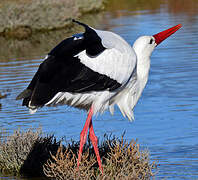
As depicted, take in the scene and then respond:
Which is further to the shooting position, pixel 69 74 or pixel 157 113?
pixel 157 113

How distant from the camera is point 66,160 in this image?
23.2 feet

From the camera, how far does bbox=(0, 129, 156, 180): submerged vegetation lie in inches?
278

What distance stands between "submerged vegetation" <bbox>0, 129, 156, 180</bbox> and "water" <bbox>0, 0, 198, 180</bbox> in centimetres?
50

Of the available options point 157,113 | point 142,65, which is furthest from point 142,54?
point 157,113

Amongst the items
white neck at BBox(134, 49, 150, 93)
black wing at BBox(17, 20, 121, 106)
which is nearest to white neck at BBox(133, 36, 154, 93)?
white neck at BBox(134, 49, 150, 93)

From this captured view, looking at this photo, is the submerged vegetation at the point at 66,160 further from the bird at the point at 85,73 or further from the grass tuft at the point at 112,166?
the bird at the point at 85,73

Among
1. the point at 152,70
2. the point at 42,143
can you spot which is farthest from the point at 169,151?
the point at 152,70

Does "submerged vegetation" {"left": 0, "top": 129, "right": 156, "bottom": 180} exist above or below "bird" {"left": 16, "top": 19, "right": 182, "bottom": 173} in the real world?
below

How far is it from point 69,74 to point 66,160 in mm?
1111

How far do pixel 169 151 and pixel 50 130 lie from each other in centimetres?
236

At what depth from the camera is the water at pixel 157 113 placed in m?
8.41

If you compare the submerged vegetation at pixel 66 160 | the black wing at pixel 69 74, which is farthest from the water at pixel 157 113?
the black wing at pixel 69 74

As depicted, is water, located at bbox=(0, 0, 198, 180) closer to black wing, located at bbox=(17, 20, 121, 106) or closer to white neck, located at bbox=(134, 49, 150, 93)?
white neck, located at bbox=(134, 49, 150, 93)

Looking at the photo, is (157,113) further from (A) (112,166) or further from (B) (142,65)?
(A) (112,166)
